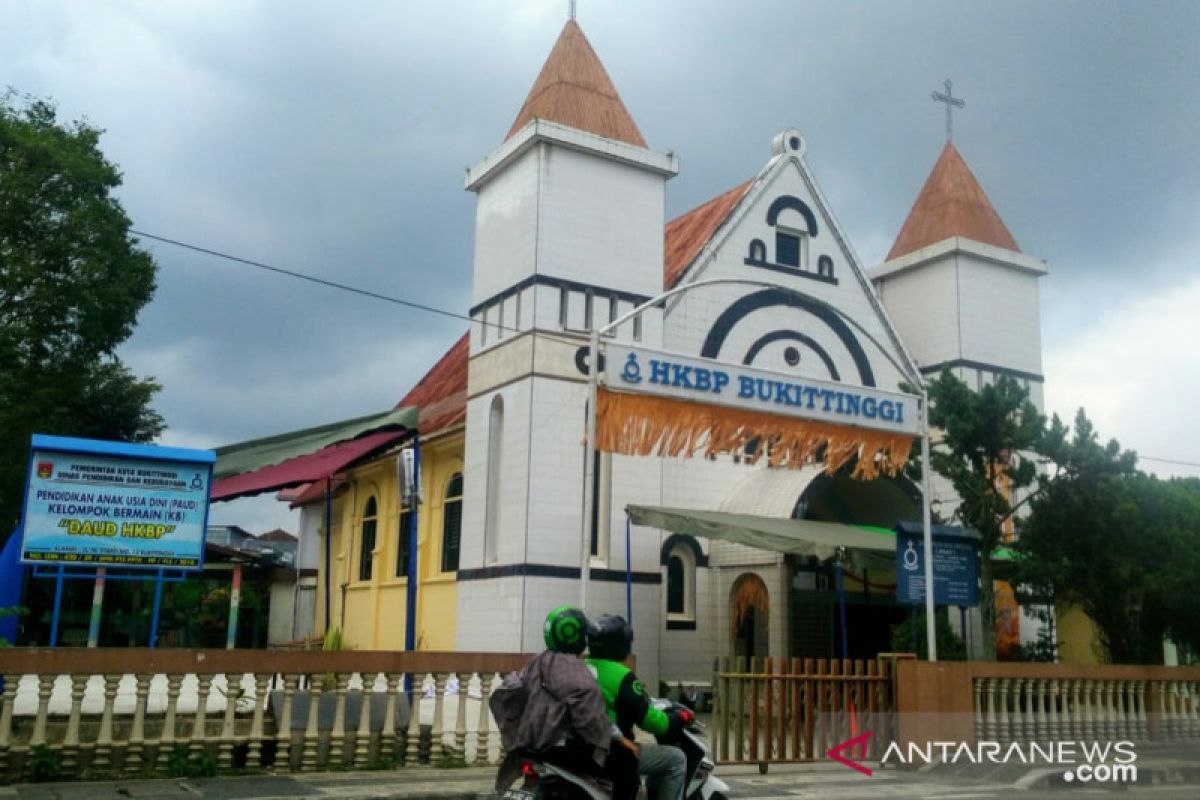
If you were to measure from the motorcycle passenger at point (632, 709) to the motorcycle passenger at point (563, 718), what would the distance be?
24cm

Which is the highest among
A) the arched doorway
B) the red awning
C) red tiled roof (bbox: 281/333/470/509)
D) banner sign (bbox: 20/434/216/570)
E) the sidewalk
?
red tiled roof (bbox: 281/333/470/509)

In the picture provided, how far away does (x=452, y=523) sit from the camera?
879 inches

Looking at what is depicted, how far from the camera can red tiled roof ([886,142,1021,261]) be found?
2509cm

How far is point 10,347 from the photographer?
904 inches

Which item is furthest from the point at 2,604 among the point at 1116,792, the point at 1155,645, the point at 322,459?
the point at 1155,645

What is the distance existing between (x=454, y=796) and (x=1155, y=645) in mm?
13355

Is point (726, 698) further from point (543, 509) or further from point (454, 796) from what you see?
point (543, 509)

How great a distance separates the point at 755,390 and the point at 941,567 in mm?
3151

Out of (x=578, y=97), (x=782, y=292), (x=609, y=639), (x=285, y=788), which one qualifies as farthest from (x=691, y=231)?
(x=609, y=639)

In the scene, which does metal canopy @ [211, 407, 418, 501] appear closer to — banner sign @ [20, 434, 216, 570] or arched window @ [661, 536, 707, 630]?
banner sign @ [20, 434, 216, 570]

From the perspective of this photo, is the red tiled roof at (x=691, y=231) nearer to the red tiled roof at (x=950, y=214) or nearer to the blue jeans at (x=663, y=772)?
the red tiled roof at (x=950, y=214)

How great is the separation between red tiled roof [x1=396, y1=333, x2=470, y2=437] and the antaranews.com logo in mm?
10752

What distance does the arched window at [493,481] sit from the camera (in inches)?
753

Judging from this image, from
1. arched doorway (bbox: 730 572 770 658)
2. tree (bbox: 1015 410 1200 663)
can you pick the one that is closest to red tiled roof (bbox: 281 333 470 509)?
arched doorway (bbox: 730 572 770 658)
